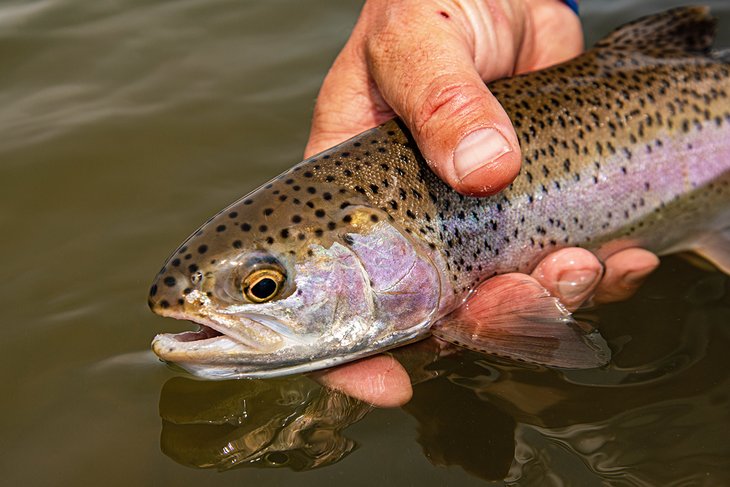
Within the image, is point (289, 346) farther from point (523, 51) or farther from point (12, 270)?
point (523, 51)

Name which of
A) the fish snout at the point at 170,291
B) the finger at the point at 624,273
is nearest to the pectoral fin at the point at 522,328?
the finger at the point at 624,273

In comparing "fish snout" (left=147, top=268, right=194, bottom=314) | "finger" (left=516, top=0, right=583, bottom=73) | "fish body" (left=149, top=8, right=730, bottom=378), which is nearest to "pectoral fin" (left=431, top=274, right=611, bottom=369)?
"fish body" (left=149, top=8, right=730, bottom=378)

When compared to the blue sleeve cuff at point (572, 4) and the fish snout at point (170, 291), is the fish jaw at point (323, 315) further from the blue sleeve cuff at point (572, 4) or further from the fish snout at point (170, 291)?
the blue sleeve cuff at point (572, 4)

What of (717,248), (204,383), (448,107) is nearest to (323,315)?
(204,383)

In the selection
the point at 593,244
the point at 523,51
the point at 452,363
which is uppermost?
the point at 523,51

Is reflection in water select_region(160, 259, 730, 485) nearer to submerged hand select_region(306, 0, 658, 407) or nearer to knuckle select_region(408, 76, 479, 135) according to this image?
submerged hand select_region(306, 0, 658, 407)

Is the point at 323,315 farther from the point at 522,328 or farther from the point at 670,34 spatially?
the point at 670,34

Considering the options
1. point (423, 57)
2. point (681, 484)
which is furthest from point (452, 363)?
point (423, 57)
